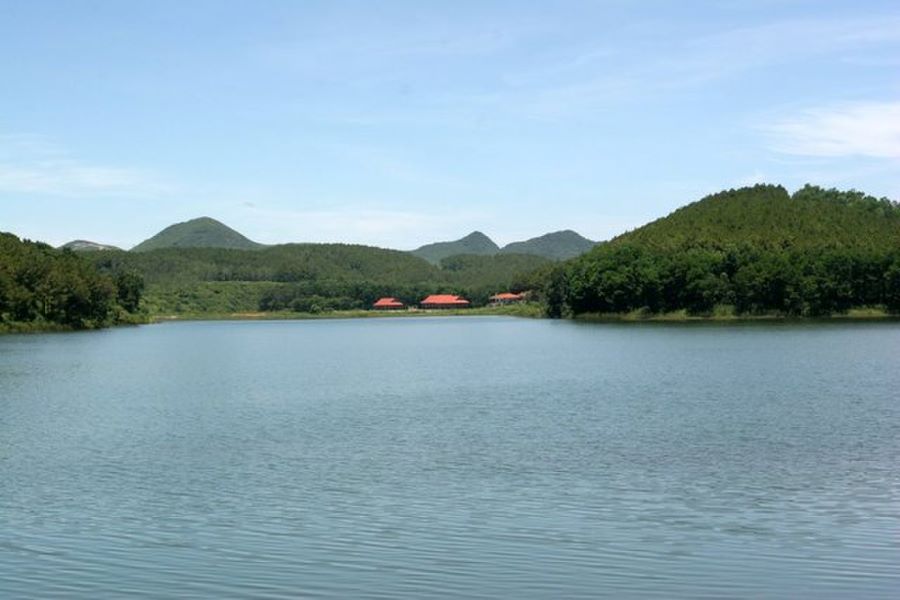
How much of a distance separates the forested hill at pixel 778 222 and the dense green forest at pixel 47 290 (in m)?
76.4

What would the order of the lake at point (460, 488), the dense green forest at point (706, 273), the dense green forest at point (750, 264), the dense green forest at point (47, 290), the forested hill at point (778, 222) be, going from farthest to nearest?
the forested hill at point (778, 222) < the dense green forest at point (750, 264) < the dense green forest at point (706, 273) < the dense green forest at point (47, 290) < the lake at point (460, 488)

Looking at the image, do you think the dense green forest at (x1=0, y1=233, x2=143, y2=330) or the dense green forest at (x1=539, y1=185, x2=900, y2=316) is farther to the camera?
the dense green forest at (x1=539, y1=185, x2=900, y2=316)

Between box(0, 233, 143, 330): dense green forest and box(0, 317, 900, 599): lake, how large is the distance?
227ft

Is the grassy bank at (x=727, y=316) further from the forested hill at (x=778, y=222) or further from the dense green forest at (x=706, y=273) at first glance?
the forested hill at (x=778, y=222)

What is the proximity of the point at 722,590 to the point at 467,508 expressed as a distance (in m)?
6.21

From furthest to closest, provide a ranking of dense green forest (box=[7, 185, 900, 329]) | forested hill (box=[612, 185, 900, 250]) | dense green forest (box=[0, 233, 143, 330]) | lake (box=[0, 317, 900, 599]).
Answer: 1. forested hill (box=[612, 185, 900, 250])
2. dense green forest (box=[7, 185, 900, 329])
3. dense green forest (box=[0, 233, 143, 330])
4. lake (box=[0, 317, 900, 599])

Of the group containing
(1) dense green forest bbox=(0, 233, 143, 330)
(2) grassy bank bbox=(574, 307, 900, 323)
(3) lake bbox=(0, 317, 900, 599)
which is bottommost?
(3) lake bbox=(0, 317, 900, 599)

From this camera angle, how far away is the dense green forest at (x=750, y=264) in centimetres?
11562

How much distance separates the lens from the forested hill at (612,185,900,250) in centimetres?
13512

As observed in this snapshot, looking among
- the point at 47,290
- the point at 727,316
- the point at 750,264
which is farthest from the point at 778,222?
the point at 47,290

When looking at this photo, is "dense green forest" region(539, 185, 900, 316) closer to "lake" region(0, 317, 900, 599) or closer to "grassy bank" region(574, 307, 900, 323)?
"grassy bank" region(574, 307, 900, 323)

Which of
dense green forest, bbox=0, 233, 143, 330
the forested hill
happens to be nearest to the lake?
dense green forest, bbox=0, 233, 143, 330

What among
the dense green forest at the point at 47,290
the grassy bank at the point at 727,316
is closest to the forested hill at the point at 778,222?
the grassy bank at the point at 727,316

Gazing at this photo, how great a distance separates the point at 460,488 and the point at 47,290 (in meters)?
104
